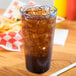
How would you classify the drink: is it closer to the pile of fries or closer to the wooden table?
the wooden table

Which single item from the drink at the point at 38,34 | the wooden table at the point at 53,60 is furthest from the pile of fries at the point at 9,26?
the drink at the point at 38,34

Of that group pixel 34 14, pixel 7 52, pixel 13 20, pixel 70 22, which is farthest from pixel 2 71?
pixel 70 22

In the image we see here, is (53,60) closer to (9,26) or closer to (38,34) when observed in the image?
(38,34)

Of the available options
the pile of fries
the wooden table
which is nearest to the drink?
the wooden table

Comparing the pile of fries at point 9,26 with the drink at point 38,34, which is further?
the pile of fries at point 9,26

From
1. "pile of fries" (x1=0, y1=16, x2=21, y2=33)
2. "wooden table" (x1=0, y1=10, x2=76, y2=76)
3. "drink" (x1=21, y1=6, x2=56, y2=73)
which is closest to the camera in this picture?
"drink" (x1=21, y1=6, x2=56, y2=73)

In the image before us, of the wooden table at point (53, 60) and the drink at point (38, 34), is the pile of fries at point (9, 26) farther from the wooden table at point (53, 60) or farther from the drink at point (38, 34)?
the drink at point (38, 34)

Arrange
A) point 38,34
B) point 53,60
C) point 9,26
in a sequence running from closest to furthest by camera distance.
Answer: point 38,34, point 53,60, point 9,26

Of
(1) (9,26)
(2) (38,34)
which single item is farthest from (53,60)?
(1) (9,26)
